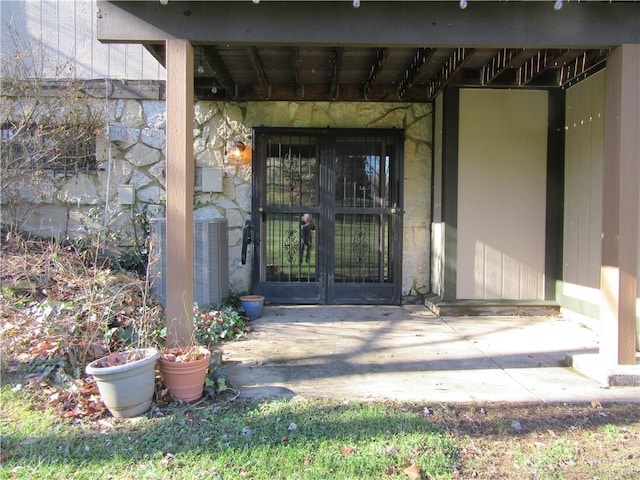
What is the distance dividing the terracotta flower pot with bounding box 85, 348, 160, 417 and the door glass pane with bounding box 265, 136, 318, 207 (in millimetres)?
3290

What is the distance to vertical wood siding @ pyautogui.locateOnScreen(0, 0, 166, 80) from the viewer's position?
18.3ft

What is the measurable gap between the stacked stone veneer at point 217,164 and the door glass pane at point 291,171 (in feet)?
0.78

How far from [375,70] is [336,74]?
1.42 ft

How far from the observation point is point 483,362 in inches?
144

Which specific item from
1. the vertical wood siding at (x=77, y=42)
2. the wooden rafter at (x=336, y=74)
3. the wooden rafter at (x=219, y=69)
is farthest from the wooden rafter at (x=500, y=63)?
the vertical wood siding at (x=77, y=42)

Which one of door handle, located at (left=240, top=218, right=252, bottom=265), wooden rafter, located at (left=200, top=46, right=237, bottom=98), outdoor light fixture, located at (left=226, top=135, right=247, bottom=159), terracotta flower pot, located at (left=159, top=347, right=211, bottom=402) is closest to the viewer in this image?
terracotta flower pot, located at (left=159, top=347, right=211, bottom=402)

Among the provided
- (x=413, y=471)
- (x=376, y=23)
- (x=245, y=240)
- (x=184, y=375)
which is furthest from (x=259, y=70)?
(x=413, y=471)

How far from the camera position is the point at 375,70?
479 centimetres

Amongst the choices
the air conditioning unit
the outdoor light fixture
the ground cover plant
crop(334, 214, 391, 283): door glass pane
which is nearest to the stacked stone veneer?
the outdoor light fixture

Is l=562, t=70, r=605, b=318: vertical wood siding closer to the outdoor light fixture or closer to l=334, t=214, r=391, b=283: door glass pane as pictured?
l=334, t=214, r=391, b=283: door glass pane

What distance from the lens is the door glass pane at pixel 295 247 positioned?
5.70 metres

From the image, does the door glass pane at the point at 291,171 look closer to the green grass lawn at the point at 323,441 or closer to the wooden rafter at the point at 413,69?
the wooden rafter at the point at 413,69

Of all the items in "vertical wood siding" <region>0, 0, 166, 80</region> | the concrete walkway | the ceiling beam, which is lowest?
the concrete walkway

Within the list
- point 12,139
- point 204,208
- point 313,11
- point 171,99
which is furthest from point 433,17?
point 12,139
